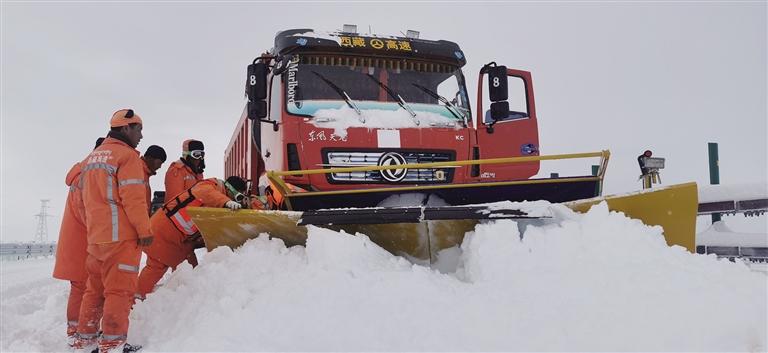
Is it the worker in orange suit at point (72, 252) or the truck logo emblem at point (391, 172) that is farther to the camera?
the truck logo emblem at point (391, 172)

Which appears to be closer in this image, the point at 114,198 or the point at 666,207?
the point at 114,198

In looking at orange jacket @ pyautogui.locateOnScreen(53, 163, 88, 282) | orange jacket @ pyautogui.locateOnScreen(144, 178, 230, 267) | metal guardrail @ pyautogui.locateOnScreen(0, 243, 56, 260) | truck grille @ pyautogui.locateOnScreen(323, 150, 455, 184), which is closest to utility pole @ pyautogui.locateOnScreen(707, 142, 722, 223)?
truck grille @ pyautogui.locateOnScreen(323, 150, 455, 184)

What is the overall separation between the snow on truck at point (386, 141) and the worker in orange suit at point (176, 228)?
34 centimetres

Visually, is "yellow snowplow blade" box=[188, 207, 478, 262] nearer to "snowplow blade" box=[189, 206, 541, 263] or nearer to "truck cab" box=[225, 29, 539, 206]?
"snowplow blade" box=[189, 206, 541, 263]

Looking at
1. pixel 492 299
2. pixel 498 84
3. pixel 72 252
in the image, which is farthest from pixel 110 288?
pixel 498 84

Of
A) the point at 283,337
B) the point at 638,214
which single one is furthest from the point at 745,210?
the point at 283,337

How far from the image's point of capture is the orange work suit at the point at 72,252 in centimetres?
402

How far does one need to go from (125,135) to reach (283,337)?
190 centimetres

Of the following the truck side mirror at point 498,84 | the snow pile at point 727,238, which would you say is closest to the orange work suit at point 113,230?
the truck side mirror at point 498,84

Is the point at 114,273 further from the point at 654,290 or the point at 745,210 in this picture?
the point at 745,210

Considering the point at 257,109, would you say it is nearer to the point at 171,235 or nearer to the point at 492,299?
the point at 171,235

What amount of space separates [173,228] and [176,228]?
0.03 metres

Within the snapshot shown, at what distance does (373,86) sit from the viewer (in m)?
5.68

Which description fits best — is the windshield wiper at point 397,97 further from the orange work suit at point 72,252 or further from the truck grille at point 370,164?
the orange work suit at point 72,252
